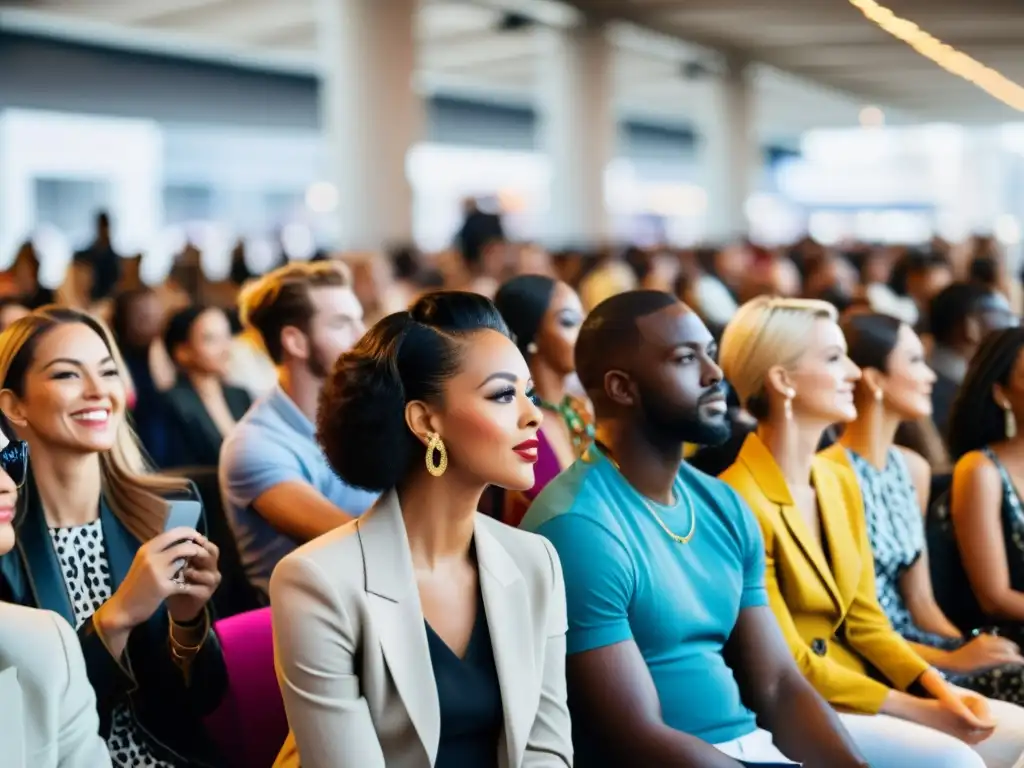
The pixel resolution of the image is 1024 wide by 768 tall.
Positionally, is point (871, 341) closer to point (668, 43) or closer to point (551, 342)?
point (551, 342)

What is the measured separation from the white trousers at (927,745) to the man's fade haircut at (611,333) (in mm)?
957

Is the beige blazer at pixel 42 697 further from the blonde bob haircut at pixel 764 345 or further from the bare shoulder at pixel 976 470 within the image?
the bare shoulder at pixel 976 470

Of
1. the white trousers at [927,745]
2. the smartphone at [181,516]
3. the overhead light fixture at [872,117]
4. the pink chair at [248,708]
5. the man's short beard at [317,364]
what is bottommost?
the white trousers at [927,745]

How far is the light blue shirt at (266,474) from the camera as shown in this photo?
3746mm

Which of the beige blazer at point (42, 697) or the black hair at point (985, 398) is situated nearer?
the beige blazer at point (42, 697)

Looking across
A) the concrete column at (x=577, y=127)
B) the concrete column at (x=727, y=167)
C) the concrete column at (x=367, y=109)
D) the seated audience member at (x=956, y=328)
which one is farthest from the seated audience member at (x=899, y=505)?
the concrete column at (x=727, y=167)

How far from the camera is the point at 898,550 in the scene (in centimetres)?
385

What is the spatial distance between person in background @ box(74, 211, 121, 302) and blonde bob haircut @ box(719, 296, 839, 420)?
283 inches

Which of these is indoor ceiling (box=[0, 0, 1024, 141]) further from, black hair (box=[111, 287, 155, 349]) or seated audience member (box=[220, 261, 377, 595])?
black hair (box=[111, 287, 155, 349])

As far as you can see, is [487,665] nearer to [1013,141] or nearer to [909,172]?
[1013,141]

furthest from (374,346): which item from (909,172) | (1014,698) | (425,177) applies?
(909,172)

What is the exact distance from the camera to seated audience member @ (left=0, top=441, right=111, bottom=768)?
79.3 inches

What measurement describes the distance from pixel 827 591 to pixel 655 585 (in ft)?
2.49

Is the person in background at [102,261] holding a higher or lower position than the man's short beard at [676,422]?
higher
